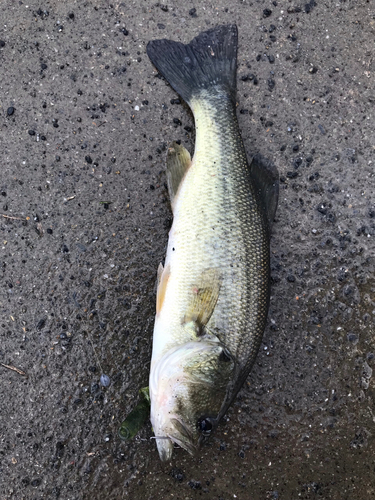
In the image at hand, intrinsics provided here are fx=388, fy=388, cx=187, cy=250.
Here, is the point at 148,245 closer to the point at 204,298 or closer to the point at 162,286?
the point at 162,286

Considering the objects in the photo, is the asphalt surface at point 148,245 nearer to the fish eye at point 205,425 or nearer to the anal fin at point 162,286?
the anal fin at point 162,286

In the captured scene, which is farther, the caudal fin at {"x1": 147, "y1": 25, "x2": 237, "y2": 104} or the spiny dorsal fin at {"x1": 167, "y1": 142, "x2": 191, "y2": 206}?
the caudal fin at {"x1": 147, "y1": 25, "x2": 237, "y2": 104}

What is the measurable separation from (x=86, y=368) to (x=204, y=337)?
1.01 meters

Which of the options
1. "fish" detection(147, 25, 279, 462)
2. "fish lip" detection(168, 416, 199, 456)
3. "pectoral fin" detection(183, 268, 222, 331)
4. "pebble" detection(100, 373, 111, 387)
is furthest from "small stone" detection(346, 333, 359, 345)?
"pebble" detection(100, 373, 111, 387)

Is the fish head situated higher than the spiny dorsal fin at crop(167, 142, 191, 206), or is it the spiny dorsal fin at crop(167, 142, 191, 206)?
the spiny dorsal fin at crop(167, 142, 191, 206)

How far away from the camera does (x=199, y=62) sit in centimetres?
301

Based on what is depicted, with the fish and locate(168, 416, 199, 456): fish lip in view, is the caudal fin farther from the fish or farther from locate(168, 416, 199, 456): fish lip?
locate(168, 416, 199, 456): fish lip

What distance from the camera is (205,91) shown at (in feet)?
9.68

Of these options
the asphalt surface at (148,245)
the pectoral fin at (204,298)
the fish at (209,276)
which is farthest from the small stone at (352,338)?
the pectoral fin at (204,298)

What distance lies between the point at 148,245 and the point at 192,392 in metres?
1.15

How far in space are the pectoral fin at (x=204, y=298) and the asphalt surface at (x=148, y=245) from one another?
1.80ft

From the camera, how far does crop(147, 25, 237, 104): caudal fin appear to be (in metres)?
2.99

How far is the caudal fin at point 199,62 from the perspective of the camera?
2988 millimetres

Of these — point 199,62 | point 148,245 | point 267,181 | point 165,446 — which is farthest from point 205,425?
point 199,62
